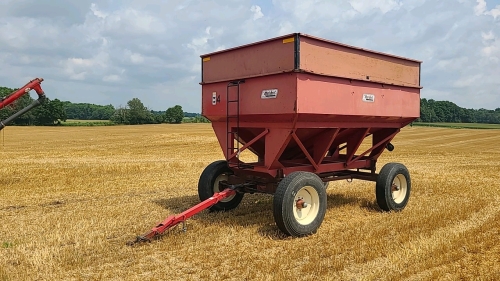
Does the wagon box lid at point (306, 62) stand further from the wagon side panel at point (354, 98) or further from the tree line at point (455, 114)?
the tree line at point (455, 114)

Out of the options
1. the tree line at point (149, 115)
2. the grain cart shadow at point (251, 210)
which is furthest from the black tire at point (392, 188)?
the tree line at point (149, 115)

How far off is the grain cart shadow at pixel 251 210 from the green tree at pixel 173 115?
2486 inches

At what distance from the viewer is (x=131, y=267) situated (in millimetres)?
4703

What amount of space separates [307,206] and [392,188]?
227cm

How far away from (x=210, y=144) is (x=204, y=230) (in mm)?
20515

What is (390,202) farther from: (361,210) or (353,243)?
(353,243)

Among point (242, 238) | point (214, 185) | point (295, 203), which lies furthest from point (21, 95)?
point (295, 203)

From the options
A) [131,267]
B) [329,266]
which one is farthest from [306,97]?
[131,267]

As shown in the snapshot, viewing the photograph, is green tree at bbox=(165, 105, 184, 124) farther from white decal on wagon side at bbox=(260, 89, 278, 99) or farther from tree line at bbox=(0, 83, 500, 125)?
white decal on wagon side at bbox=(260, 89, 278, 99)

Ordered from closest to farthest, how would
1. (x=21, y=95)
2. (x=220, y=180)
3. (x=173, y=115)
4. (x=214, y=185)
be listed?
(x=214, y=185) → (x=220, y=180) → (x=21, y=95) → (x=173, y=115)

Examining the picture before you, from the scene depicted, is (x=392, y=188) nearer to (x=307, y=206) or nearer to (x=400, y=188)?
(x=400, y=188)

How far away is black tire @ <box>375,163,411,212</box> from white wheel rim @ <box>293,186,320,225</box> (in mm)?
1780

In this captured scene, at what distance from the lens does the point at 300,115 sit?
6.10 metres

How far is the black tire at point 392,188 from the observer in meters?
7.56
